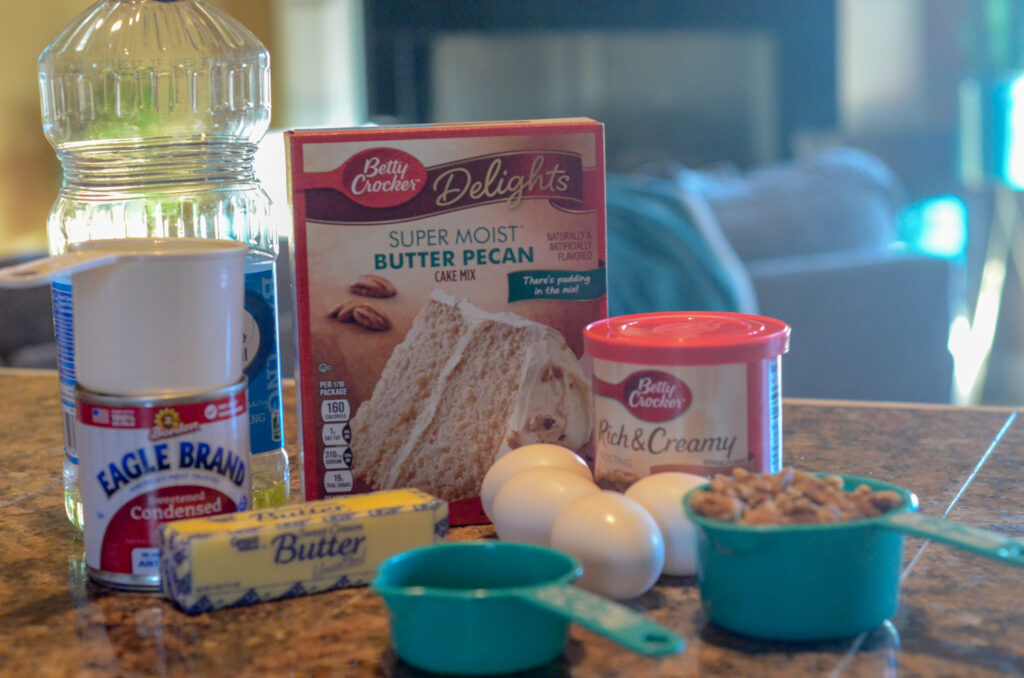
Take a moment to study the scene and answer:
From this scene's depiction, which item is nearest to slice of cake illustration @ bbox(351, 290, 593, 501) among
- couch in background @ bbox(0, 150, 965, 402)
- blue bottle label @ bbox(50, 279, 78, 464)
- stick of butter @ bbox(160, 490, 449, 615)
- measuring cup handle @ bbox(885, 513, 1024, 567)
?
stick of butter @ bbox(160, 490, 449, 615)

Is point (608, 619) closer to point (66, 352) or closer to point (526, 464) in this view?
point (526, 464)

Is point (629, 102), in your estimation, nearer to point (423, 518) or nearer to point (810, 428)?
point (810, 428)

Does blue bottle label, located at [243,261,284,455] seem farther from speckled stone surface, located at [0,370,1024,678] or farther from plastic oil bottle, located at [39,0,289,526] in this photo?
speckled stone surface, located at [0,370,1024,678]

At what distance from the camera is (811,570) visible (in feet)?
1.95

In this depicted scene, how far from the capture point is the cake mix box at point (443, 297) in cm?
81

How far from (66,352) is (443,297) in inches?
10.6

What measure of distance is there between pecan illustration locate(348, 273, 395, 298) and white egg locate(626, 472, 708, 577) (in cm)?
24

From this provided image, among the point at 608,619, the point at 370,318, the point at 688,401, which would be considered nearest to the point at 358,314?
the point at 370,318

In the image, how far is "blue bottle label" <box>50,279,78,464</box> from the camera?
30.0 inches

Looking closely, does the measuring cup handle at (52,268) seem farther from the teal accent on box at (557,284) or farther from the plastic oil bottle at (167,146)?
the teal accent on box at (557,284)

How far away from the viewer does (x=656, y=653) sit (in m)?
0.49

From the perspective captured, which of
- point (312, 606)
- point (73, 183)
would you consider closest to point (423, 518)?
point (312, 606)

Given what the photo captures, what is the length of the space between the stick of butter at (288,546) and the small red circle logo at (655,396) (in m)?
0.14

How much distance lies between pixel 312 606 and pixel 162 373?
0.17 m
